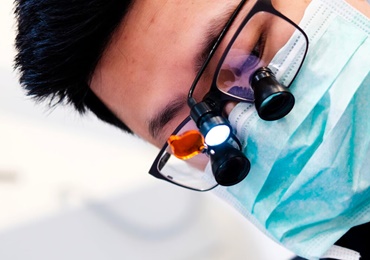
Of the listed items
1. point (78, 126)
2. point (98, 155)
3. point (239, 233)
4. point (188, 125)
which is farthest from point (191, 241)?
point (188, 125)

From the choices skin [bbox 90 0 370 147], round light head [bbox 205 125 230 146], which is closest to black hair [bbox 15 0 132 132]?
skin [bbox 90 0 370 147]

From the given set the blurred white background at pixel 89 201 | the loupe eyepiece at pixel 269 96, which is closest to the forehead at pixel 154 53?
the loupe eyepiece at pixel 269 96

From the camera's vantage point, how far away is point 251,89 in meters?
0.71

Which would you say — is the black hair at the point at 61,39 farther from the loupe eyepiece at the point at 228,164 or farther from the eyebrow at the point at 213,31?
the loupe eyepiece at the point at 228,164

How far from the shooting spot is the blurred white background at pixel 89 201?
1273 mm

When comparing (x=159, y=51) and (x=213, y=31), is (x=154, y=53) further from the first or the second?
(x=213, y=31)

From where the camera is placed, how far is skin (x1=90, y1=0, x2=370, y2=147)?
→ 2.31 ft

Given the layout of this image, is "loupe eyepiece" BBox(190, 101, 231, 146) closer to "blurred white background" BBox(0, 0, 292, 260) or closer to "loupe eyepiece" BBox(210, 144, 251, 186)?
"loupe eyepiece" BBox(210, 144, 251, 186)

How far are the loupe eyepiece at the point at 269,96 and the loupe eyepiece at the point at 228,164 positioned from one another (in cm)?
8

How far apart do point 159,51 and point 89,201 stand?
2.45ft

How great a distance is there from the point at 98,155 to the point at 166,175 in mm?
555

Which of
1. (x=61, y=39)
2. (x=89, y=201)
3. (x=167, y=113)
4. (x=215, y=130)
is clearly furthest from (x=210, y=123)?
(x=89, y=201)

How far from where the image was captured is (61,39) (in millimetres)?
770

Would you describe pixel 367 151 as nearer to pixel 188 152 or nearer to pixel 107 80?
pixel 188 152
